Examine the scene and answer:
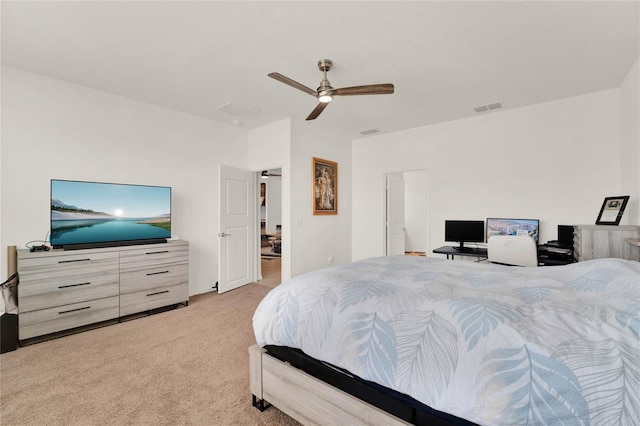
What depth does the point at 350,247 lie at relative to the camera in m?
5.53

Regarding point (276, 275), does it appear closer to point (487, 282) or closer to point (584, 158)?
point (487, 282)

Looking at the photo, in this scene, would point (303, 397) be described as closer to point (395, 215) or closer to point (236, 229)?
point (236, 229)

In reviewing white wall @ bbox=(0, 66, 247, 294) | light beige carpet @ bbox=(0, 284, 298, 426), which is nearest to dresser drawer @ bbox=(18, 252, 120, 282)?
white wall @ bbox=(0, 66, 247, 294)

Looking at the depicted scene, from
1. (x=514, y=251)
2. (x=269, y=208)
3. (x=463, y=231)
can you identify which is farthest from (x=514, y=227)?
(x=269, y=208)

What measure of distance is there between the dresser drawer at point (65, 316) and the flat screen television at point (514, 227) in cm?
472

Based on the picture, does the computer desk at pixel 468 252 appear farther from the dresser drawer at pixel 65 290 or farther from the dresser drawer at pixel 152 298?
the dresser drawer at pixel 65 290

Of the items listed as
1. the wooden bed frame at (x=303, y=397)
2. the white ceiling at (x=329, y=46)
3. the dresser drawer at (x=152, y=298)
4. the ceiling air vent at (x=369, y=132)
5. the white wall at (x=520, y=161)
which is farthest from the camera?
the ceiling air vent at (x=369, y=132)

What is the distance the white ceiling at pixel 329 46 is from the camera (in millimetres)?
2045

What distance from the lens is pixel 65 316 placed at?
283cm

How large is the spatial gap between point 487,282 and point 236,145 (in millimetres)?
4198

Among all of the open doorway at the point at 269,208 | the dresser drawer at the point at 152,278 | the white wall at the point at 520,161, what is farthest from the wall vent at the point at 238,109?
the open doorway at the point at 269,208

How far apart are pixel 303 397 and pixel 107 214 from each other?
306 cm

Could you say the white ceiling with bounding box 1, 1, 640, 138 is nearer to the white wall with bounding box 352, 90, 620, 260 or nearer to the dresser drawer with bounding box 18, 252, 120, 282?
the white wall with bounding box 352, 90, 620, 260

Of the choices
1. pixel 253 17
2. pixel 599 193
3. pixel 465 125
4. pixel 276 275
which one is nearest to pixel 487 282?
pixel 253 17
